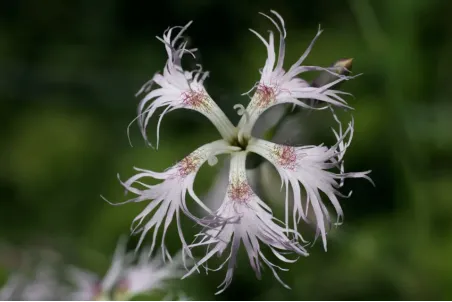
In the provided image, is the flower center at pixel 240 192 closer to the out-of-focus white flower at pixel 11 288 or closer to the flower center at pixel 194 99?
the flower center at pixel 194 99

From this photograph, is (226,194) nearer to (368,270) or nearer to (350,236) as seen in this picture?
(350,236)

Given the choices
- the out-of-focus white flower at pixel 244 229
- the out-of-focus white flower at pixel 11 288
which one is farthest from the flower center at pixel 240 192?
the out-of-focus white flower at pixel 11 288

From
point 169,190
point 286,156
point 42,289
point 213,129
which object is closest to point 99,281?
point 42,289

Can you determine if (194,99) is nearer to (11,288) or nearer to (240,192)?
(240,192)

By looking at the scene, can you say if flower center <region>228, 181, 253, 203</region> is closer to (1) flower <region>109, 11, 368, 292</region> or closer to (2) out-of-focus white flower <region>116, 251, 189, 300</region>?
(1) flower <region>109, 11, 368, 292</region>

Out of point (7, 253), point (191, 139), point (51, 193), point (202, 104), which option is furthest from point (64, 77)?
point (202, 104)
